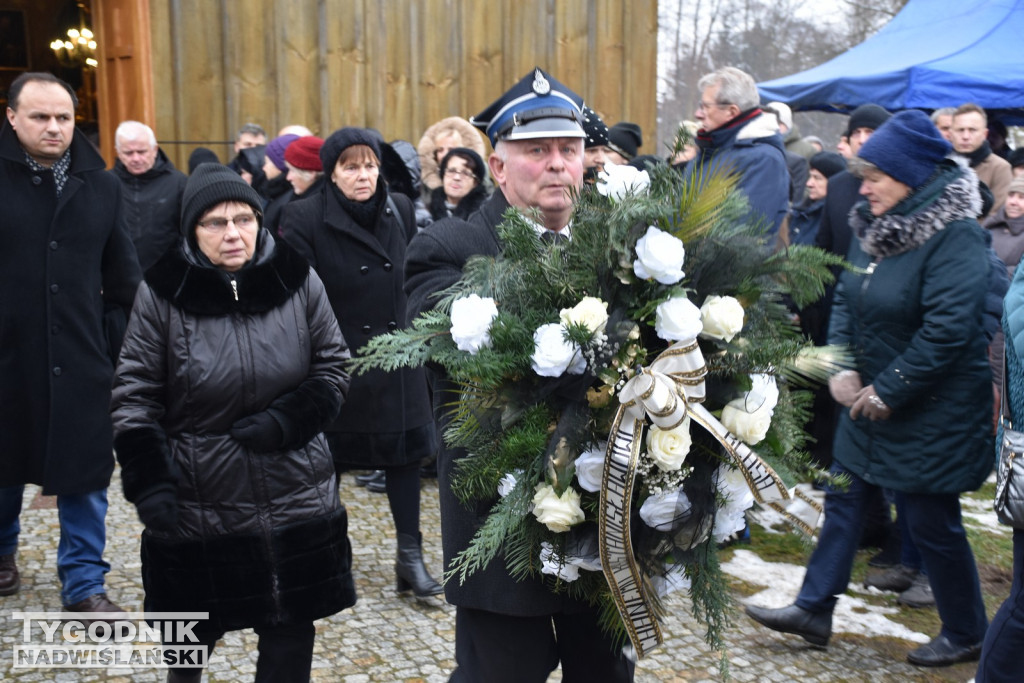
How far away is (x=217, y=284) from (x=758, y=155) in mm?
3128

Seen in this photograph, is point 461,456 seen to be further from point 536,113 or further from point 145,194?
point 145,194

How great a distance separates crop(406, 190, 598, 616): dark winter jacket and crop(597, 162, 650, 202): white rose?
0.44 meters

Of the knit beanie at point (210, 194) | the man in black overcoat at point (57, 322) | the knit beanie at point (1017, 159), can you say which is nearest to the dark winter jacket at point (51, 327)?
the man in black overcoat at point (57, 322)

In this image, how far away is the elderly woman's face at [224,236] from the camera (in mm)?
3416

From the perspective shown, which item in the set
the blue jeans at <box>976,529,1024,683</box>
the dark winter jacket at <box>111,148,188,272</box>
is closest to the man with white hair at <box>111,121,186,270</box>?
the dark winter jacket at <box>111,148,188,272</box>

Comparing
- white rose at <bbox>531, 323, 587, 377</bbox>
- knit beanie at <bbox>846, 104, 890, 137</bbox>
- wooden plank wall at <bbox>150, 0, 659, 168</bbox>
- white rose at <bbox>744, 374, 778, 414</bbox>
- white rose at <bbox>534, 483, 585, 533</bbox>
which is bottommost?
white rose at <bbox>534, 483, 585, 533</bbox>

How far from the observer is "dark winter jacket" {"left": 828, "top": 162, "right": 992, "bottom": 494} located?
13.4 ft

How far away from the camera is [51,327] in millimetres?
4543

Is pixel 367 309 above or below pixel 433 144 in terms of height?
below

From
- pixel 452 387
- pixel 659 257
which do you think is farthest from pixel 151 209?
pixel 659 257

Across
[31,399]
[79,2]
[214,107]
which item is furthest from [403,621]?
[79,2]

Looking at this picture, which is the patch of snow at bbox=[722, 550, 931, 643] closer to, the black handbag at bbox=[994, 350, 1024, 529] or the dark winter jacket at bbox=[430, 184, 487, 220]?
the black handbag at bbox=[994, 350, 1024, 529]

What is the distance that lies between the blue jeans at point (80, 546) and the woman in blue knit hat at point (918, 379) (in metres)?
2.94

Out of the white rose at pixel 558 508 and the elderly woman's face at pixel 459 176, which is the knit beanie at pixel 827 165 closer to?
the elderly woman's face at pixel 459 176
